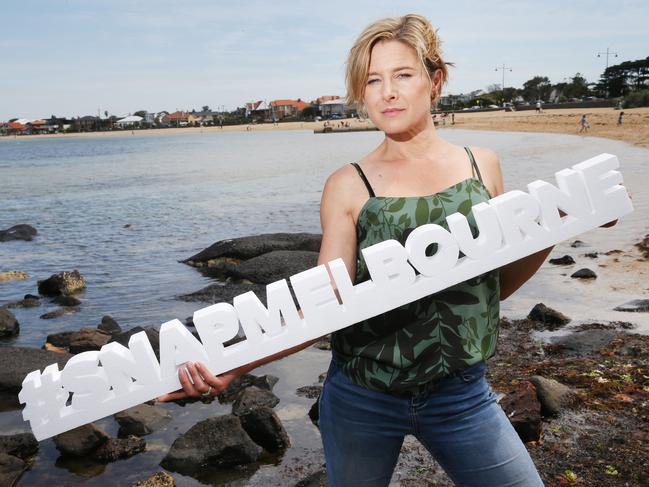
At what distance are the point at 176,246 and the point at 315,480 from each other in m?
14.3

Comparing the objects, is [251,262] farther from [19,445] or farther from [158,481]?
[158,481]

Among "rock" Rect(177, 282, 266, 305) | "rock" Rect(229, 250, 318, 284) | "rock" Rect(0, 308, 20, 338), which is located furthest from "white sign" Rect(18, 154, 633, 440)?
"rock" Rect(229, 250, 318, 284)

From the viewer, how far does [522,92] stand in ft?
451

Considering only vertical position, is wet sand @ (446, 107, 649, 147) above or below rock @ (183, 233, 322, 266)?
below

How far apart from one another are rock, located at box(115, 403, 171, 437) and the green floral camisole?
4.76 meters

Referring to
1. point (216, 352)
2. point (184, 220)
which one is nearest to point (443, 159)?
point (216, 352)

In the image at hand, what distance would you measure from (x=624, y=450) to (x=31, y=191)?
41558 millimetres

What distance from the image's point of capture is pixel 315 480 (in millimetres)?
5059

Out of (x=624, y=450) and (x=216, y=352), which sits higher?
(x=216, y=352)

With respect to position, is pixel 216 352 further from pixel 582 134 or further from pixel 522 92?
pixel 522 92

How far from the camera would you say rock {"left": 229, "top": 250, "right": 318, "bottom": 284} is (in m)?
12.5

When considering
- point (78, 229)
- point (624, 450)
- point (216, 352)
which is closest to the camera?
point (216, 352)

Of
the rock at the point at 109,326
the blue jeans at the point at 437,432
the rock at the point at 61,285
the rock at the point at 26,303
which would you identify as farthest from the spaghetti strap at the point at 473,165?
the rock at the point at 61,285

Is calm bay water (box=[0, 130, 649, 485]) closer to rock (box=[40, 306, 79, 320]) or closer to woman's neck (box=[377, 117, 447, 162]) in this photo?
rock (box=[40, 306, 79, 320])
